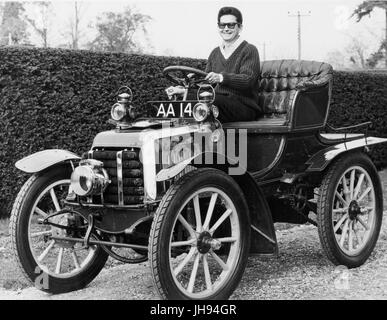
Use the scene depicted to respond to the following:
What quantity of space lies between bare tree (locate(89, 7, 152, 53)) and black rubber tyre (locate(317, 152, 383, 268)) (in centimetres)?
2884

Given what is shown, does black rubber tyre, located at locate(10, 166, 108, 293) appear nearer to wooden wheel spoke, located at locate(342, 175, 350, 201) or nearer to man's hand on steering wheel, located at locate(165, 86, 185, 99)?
man's hand on steering wheel, located at locate(165, 86, 185, 99)

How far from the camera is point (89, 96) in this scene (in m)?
8.03

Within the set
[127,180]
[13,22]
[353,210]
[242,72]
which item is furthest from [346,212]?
[13,22]

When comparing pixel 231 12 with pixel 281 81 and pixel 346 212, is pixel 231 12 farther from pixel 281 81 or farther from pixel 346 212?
pixel 346 212

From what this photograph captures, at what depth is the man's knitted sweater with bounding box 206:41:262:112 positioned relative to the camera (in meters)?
5.11

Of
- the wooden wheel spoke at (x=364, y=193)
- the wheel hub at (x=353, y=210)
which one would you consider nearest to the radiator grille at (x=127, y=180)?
the wheel hub at (x=353, y=210)

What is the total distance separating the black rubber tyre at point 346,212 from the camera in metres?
5.13

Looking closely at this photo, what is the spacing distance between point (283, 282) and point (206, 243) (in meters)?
1.06

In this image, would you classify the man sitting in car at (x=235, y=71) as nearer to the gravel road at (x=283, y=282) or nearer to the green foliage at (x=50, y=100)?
the gravel road at (x=283, y=282)

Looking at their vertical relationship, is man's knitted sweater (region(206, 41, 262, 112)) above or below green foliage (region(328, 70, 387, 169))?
above

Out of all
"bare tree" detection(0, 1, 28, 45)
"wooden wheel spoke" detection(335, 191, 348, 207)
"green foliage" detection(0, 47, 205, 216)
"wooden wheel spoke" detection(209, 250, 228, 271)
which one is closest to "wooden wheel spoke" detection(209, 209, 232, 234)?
"wooden wheel spoke" detection(209, 250, 228, 271)

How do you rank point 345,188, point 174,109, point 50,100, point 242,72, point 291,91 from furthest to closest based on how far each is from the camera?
point 50,100 → point 291,91 → point 345,188 → point 242,72 → point 174,109

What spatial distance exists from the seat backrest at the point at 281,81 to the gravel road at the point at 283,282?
4.62 feet

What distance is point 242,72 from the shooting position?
17.2 feet
